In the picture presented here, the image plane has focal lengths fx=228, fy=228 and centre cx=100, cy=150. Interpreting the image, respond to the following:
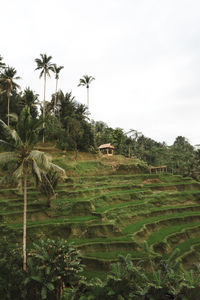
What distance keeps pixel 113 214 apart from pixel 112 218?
57 cm

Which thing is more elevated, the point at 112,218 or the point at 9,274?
the point at 112,218

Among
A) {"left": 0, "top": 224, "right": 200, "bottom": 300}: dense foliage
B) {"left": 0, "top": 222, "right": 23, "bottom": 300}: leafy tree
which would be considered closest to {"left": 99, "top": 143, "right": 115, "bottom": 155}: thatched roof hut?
{"left": 0, "top": 224, "right": 200, "bottom": 300}: dense foliage

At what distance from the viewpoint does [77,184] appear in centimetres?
2856

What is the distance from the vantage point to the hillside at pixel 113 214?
16.7m

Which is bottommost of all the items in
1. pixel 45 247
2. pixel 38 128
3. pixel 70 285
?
pixel 70 285

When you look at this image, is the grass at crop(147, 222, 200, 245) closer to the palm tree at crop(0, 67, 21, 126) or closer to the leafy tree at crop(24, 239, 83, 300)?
the leafy tree at crop(24, 239, 83, 300)

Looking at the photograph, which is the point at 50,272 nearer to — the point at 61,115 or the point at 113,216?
the point at 113,216

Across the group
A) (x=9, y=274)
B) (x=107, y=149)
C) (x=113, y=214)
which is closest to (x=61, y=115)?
(x=107, y=149)

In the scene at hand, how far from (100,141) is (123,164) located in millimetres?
22153

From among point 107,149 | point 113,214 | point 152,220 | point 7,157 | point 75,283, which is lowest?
point 75,283

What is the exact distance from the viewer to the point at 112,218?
21.0 metres

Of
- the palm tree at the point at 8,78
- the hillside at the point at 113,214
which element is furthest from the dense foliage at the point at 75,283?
the palm tree at the point at 8,78

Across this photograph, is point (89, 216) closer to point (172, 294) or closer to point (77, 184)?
point (77, 184)

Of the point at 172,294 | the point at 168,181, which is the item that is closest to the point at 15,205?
the point at 172,294
